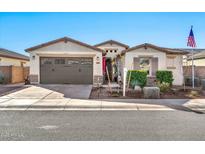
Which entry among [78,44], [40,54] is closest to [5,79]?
[40,54]

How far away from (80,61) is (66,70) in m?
1.49

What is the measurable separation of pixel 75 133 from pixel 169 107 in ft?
17.3

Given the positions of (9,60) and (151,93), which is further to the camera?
(9,60)

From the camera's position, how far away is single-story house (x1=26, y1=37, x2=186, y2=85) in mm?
19359

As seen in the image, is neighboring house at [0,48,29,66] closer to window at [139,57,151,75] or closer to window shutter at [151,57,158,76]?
window at [139,57,151,75]

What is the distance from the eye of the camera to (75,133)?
5906 millimetres

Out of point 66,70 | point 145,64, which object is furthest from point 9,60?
point 145,64

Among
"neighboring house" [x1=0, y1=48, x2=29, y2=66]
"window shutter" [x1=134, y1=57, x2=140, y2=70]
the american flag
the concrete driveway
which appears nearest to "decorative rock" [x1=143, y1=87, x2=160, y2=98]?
the concrete driveway

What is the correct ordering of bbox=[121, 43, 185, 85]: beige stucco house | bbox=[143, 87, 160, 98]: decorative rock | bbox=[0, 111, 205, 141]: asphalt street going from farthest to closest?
bbox=[121, 43, 185, 85]: beige stucco house, bbox=[143, 87, 160, 98]: decorative rock, bbox=[0, 111, 205, 141]: asphalt street

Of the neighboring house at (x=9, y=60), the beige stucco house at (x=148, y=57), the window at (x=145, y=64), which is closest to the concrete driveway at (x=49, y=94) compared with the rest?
the beige stucco house at (x=148, y=57)

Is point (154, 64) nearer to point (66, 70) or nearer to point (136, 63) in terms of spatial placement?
point (136, 63)

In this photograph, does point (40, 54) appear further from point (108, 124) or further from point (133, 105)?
point (108, 124)

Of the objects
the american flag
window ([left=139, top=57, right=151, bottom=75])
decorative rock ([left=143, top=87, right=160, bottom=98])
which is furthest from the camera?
window ([left=139, top=57, right=151, bottom=75])

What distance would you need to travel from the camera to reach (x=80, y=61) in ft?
64.9
